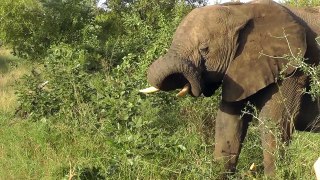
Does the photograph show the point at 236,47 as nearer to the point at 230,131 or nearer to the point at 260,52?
the point at 260,52

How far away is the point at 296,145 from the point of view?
5188 millimetres

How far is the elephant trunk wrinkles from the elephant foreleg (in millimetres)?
727

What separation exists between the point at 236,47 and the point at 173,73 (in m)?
0.74

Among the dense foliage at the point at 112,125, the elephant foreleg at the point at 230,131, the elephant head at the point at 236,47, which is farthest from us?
the elephant foreleg at the point at 230,131

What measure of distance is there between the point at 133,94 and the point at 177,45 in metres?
1.20

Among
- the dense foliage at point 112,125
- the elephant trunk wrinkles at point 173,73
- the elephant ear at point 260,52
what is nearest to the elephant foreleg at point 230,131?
the dense foliage at point 112,125

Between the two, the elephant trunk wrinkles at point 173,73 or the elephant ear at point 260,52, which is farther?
the elephant ear at point 260,52

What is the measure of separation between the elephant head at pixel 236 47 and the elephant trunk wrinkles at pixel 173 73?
0.03 metres

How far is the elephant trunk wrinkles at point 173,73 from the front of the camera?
5.50 meters

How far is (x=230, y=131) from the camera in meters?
6.21

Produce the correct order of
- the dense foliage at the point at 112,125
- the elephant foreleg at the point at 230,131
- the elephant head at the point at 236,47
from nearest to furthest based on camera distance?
the dense foliage at the point at 112,125, the elephant head at the point at 236,47, the elephant foreleg at the point at 230,131

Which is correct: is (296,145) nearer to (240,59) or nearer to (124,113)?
(240,59)

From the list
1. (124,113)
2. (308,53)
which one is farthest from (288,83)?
(124,113)

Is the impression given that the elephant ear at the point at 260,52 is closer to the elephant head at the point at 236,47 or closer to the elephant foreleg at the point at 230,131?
the elephant head at the point at 236,47
